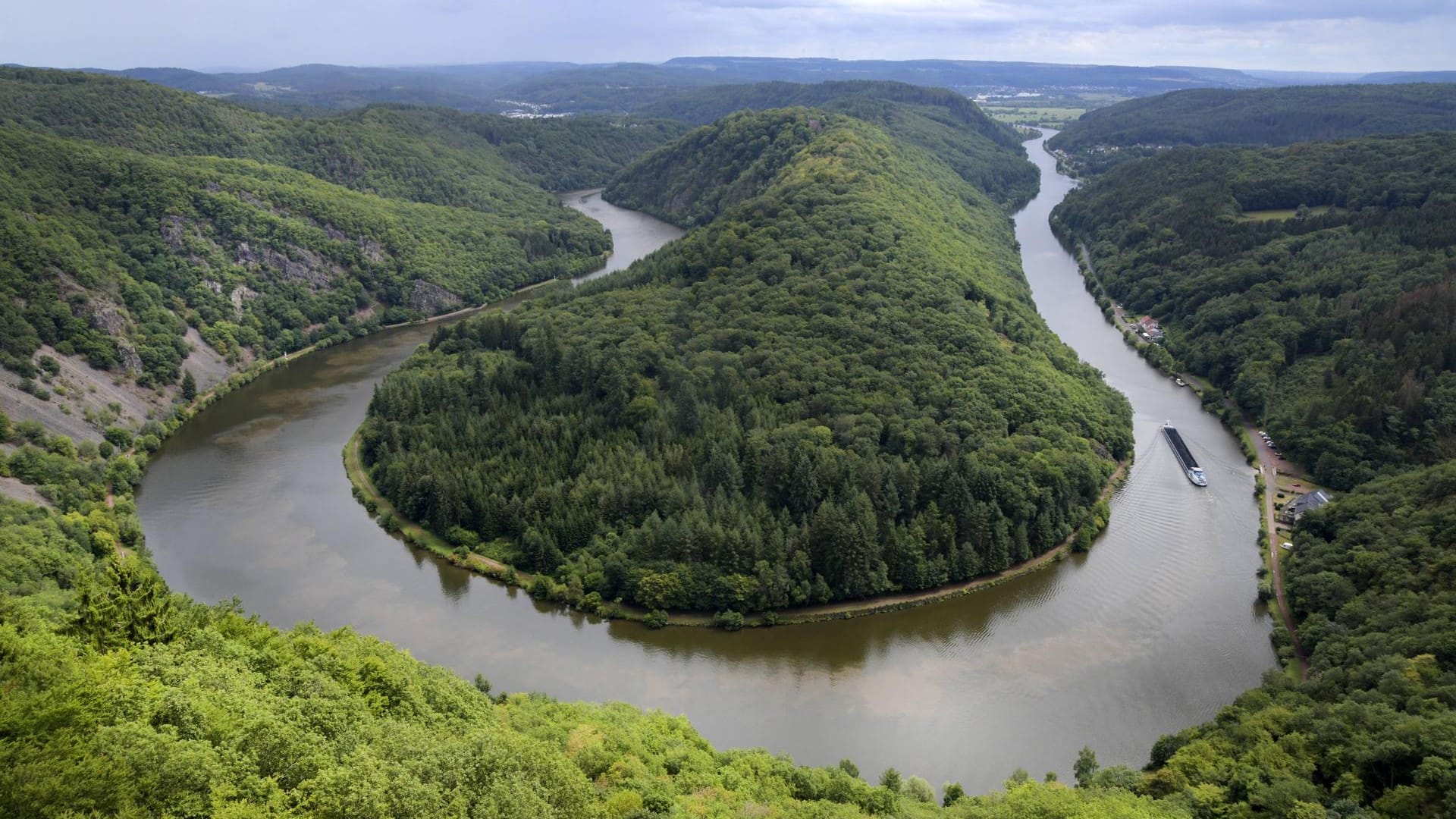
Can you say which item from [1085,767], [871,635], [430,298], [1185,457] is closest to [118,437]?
[430,298]

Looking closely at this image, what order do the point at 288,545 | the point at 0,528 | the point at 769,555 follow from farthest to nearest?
the point at 288,545 < the point at 769,555 < the point at 0,528

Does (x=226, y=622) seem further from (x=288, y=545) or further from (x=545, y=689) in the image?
(x=288, y=545)

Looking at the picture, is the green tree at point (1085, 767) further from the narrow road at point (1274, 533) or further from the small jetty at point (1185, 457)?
the small jetty at point (1185, 457)

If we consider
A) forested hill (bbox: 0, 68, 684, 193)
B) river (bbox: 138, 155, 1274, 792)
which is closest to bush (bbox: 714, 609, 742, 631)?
river (bbox: 138, 155, 1274, 792)

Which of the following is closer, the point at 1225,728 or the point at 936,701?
the point at 1225,728

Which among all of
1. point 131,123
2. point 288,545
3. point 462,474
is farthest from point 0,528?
point 131,123

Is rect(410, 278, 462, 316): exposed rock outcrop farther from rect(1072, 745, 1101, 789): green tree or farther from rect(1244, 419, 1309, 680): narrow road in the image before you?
rect(1072, 745, 1101, 789): green tree

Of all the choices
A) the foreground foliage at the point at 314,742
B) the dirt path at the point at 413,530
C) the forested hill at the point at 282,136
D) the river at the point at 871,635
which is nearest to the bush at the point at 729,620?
the river at the point at 871,635
